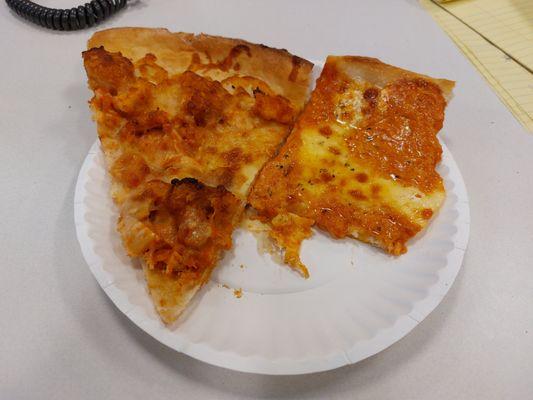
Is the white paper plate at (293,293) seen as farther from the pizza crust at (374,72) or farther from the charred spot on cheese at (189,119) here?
the pizza crust at (374,72)

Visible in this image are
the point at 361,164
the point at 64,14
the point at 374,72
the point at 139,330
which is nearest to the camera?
the point at 139,330

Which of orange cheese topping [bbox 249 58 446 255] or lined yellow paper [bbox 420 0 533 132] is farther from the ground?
lined yellow paper [bbox 420 0 533 132]

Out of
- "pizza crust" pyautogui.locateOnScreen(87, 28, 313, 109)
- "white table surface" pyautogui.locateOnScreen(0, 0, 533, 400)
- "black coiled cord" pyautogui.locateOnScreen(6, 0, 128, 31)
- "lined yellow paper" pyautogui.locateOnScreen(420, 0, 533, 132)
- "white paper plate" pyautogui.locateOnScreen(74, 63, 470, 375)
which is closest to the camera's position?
"white paper plate" pyautogui.locateOnScreen(74, 63, 470, 375)

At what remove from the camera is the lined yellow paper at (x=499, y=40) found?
7.87ft

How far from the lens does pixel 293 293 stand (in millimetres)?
1532

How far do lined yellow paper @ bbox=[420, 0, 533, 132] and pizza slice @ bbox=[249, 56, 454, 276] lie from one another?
0.73 meters

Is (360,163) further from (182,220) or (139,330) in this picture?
(139,330)

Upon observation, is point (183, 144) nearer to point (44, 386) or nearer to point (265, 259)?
point (265, 259)

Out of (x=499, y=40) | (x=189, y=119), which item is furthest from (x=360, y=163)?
(x=499, y=40)

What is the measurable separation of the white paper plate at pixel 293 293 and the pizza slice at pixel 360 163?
65mm

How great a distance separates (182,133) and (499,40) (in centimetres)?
201

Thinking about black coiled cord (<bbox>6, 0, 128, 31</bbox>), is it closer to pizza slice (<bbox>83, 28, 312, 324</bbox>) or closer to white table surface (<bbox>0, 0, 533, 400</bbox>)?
white table surface (<bbox>0, 0, 533, 400</bbox>)

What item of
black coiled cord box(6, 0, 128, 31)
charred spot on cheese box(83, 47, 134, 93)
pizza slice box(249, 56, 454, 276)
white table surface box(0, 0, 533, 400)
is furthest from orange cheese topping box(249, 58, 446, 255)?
black coiled cord box(6, 0, 128, 31)

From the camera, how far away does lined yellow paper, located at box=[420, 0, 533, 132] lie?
7.87 feet
